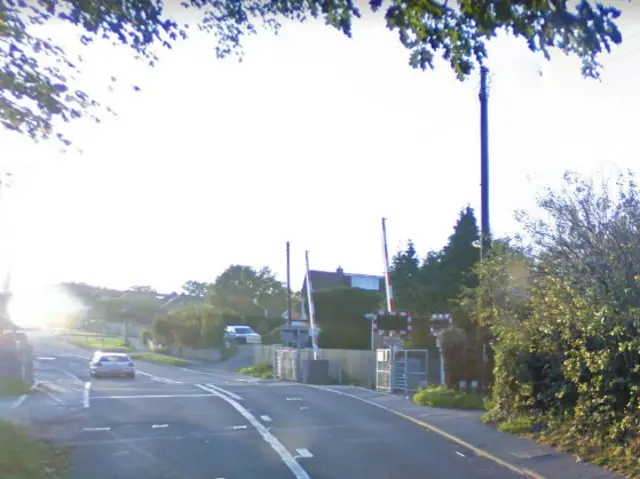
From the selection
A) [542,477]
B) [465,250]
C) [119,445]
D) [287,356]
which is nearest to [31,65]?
[119,445]

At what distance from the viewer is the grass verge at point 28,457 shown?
369 inches

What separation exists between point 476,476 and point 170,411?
28.9 feet

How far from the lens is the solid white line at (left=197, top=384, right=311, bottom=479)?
34.9ft

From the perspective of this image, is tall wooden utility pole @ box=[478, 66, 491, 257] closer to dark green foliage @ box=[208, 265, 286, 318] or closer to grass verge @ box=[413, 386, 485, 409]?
grass verge @ box=[413, 386, 485, 409]

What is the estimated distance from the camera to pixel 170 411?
1755 centimetres

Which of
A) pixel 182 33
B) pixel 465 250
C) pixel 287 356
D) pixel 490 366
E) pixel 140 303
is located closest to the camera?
pixel 182 33

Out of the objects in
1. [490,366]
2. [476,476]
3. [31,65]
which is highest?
[31,65]

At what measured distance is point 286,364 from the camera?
115 ft

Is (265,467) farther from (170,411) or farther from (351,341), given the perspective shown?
(351,341)

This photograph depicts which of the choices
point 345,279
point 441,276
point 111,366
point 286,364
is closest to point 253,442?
point 286,364

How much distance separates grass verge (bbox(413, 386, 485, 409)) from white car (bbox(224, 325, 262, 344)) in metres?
38.9

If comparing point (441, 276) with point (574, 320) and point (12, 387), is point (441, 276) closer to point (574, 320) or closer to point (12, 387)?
point (12, 387)

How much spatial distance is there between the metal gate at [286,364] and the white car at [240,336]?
21.4 metres

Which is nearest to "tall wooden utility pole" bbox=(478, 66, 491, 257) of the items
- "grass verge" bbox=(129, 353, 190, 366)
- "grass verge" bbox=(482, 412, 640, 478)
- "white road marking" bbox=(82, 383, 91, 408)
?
"grass verge" bbox=(482, 412, 640, 478)
